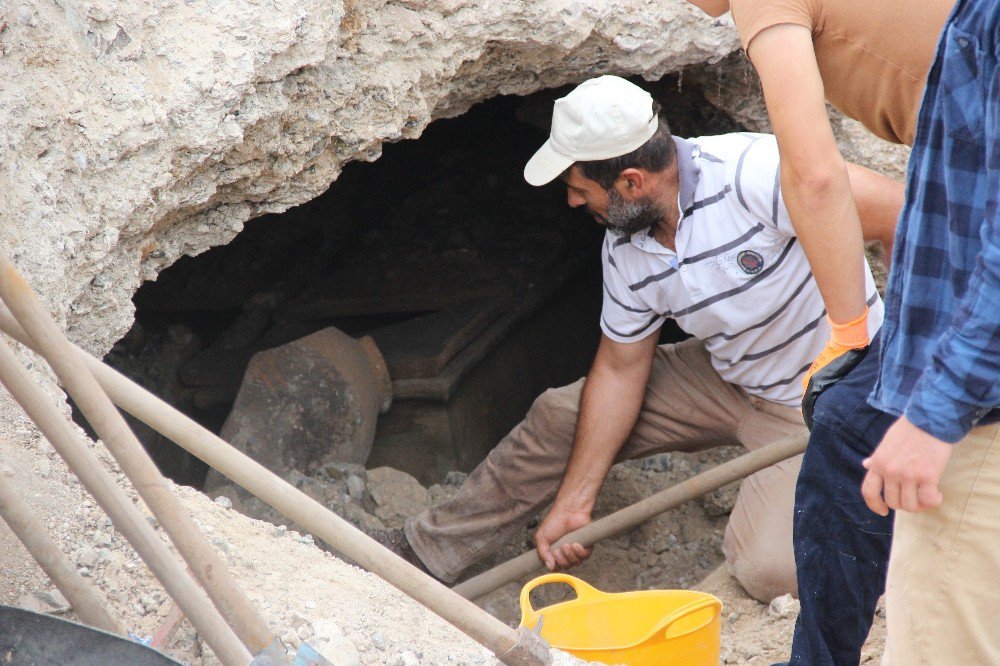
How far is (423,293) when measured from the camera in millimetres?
5152

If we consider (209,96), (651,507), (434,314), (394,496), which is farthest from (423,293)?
(209,96)

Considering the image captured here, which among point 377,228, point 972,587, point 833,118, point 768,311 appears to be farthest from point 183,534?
point 377,228

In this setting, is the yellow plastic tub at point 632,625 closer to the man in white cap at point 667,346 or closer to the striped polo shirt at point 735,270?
the man in white cap at point 667,346

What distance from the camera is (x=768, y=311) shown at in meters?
2.85

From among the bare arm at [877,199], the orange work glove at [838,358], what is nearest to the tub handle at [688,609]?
the orange work glove at [838,358]

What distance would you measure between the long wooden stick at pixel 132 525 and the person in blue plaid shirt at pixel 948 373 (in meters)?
1.07

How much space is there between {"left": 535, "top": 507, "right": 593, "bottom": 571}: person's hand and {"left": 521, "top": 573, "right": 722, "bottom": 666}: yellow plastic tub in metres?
0.67

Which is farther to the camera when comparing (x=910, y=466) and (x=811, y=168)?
(x=811, y=168)

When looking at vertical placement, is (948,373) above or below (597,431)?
above

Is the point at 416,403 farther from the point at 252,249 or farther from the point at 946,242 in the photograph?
the point at 946,242

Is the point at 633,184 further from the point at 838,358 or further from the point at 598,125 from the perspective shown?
the point at 838,358

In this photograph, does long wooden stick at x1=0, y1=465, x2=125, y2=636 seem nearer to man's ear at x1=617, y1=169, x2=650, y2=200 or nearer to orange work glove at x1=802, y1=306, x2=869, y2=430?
orange work glove at x1=802, y1=306, x2=869, y2=430

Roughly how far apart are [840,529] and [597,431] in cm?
137

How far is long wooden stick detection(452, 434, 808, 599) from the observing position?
2.99 m
